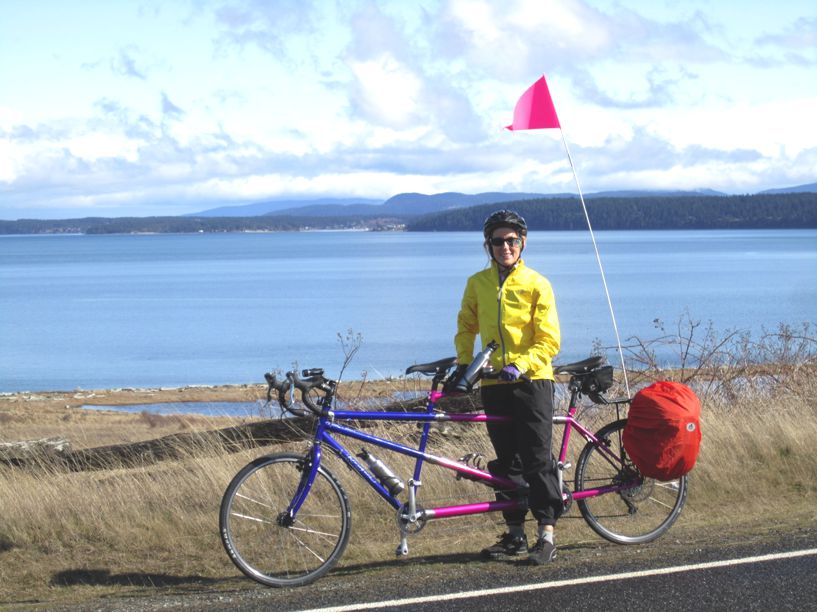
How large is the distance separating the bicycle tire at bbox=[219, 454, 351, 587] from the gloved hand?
1.13 metres

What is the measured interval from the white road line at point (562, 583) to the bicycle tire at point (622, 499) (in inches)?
33.4

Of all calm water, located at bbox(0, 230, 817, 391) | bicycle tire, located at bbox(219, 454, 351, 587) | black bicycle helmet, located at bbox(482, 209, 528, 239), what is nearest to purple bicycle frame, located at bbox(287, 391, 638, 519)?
bicycle tire, located at bbox(219, 454, 351, 587)

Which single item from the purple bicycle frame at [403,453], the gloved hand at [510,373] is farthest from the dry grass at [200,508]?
the gloved hand at [510,373]

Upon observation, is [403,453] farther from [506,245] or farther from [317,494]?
[506,245]

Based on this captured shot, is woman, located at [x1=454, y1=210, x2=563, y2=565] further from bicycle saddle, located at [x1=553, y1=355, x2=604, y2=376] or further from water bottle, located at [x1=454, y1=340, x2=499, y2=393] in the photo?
bicycle saddle, located at [x1=553, y1=355, x2=604, y2=376]

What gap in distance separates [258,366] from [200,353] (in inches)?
244

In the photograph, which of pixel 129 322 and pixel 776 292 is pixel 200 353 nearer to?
pixel 129 322

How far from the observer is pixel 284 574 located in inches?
243

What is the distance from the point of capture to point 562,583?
587 centimetres

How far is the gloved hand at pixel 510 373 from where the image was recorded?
20.1 ft

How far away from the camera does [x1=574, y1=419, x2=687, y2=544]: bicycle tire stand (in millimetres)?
6992

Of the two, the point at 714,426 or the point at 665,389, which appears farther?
the point at 714,426

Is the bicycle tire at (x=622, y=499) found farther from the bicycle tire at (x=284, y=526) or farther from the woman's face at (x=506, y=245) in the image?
the bicycle tire at (x=284, y=526)

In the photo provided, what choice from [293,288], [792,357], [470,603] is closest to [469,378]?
[470,603]
